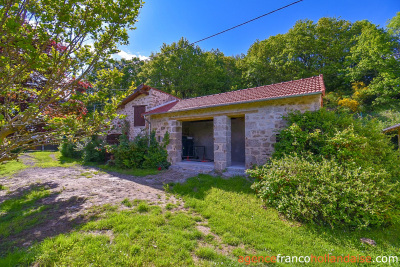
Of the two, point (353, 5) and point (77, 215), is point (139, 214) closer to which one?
point (77, 215)

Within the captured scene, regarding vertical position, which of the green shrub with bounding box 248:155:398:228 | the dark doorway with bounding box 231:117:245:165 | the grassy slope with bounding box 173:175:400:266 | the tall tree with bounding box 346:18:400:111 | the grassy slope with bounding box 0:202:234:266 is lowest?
the grassy slope with bounding box 173:175:400:266

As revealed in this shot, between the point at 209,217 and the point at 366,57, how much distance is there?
2245cm

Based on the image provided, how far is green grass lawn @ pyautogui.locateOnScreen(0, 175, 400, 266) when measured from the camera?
2.40 metres

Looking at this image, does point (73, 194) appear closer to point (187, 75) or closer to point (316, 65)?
point (187, 75)

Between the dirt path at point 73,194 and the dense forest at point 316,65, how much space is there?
1098 centimetres

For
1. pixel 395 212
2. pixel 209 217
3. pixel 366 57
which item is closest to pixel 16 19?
pixel 209 217

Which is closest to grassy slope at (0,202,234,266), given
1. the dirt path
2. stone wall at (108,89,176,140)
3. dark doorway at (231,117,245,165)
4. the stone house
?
the dirt path

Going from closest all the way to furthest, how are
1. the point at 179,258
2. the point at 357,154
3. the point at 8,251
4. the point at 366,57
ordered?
the point at 179,258 → the point at 8,251 → the point at 357,154 → the point at 366,57

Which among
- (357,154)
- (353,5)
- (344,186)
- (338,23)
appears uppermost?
(338,23)

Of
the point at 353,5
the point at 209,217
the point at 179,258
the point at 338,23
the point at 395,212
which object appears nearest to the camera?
the point at 179,258

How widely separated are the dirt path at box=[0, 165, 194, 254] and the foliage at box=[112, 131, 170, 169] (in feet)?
4.04

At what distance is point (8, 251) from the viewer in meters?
2.62

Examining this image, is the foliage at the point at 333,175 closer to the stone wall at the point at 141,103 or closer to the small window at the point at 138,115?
the stone wall at the point at 141,103

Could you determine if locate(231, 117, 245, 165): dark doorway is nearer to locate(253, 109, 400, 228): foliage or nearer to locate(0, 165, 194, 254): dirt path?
locate(0, 165, 194, 254): dirt path
